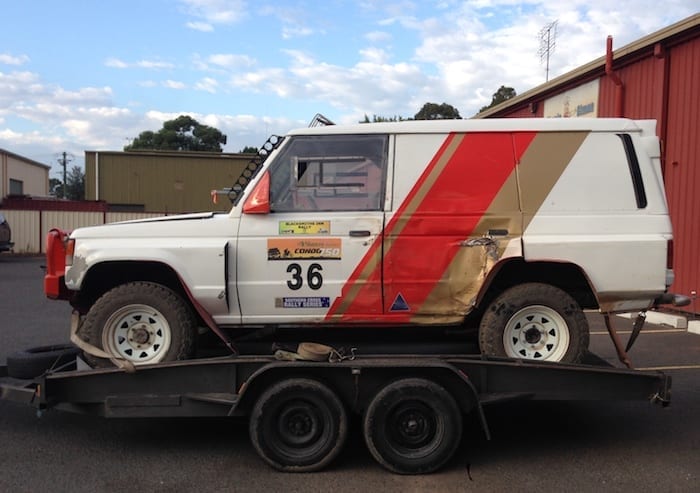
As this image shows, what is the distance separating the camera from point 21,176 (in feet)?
133

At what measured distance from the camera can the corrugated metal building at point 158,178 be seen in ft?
113

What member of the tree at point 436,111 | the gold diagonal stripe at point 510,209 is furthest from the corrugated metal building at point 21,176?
the gold diagonal stripe at point 510,209

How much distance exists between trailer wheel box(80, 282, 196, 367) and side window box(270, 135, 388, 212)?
1116 millimetres

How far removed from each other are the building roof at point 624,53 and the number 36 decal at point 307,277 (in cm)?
806

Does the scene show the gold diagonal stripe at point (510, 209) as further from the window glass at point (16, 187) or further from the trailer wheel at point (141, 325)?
the window glass at point (16, 187)

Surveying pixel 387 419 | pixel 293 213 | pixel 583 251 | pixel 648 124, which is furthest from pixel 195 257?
pixel 648 124

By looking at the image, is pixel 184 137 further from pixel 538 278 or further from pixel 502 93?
pixel 538 278

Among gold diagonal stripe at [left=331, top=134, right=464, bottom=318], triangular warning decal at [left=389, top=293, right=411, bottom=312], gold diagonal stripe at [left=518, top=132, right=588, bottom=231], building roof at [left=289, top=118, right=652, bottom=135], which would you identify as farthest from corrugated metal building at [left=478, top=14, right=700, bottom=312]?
triangular warning decal at [left=389, top=293, right=411, bottom=312]

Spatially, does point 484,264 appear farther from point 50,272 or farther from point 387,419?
point 50,272

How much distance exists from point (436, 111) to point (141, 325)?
42343mm

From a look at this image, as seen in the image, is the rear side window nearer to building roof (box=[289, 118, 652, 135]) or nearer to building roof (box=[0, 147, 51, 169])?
building roof (box=[289, 118, 652, 135])

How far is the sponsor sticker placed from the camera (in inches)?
182

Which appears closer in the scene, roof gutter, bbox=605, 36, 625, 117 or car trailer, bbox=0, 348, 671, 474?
car trailer, bbox=0, 348, 671, 474

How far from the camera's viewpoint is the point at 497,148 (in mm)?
4688
